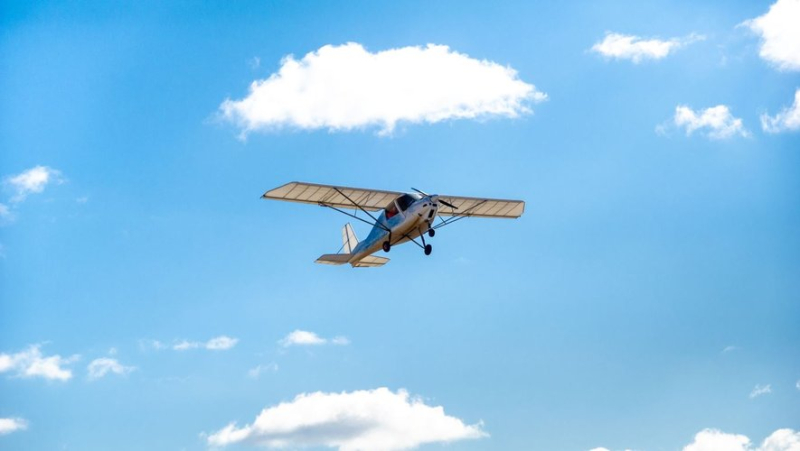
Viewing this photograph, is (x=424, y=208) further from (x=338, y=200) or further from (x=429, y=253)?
(x=338, y=200)

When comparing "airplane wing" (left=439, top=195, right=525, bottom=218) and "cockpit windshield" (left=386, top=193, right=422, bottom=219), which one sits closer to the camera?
"cockpit windshield" (left=386, top=193, right=422, bottom=219)

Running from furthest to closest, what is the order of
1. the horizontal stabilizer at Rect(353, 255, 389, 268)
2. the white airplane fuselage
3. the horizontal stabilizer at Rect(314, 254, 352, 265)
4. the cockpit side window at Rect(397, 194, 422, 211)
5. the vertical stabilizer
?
the vertical stabilizer, the horizontal stabilizer at Rect(353, 255, 389, 268), the horizontal stabilizer at Rect(314, 254, 352, 265), the cockpit side window at Rect(397, 194, 422, 211), the white airplane fuselage

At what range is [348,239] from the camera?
60.6 meters

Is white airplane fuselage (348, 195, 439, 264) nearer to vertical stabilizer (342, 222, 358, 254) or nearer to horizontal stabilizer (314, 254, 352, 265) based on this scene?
horizontal stabilizer (314, 254, 352, 265)

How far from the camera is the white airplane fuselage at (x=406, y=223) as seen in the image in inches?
1961

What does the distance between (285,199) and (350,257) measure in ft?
19.9

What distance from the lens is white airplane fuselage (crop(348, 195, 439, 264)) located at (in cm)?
4981

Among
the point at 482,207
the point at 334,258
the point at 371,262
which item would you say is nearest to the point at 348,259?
the point at 334,258

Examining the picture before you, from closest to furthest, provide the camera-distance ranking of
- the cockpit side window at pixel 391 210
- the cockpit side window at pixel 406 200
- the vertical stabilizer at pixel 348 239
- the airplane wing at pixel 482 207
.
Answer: the cockpit side window at pixel 406 200
the cockpit side window at pixel 391 210
the airplane wing at pixel 482 207
the vertical stabilizer at pixel 348 239

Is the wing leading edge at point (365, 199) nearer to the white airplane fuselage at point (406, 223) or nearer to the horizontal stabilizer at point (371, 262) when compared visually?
the white airplane fuselage at point (406, 223)

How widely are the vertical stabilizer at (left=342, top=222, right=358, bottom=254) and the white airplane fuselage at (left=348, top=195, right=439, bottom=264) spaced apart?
603 centimetres

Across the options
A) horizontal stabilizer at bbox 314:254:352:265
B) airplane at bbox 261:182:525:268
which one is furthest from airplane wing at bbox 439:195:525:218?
horizontal stabilizer at bbox 314:254:352:265

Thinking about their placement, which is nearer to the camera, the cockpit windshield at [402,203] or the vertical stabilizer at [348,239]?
the cockpit windshield at [402,203]

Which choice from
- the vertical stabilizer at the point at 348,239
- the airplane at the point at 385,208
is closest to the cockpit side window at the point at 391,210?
the airplane at the point at 385,208
